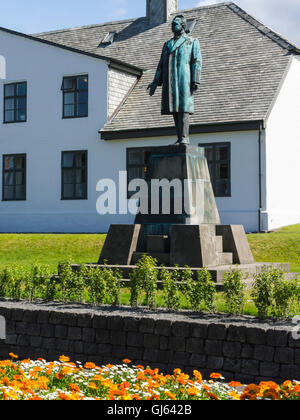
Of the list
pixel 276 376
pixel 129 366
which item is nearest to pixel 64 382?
pixel 129 366

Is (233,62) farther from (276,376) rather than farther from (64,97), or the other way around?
(276,376)

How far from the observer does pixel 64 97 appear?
24.3 metres

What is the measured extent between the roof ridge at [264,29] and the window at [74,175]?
26.0 ft

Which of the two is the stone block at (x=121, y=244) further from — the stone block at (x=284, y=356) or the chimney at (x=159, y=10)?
the chimney at (x=159, y=10)

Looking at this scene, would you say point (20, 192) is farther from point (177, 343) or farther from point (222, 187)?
→ point (177, 343)

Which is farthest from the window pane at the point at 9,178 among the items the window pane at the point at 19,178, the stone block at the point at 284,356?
the stone block at the point at 284,356

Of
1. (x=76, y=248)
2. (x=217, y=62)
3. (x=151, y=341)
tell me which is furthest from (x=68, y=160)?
(x=151, y=341)

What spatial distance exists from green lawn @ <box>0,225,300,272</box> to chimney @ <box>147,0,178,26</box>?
1134cm

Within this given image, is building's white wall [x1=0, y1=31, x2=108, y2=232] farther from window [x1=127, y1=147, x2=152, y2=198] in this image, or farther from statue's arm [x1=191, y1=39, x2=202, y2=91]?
statue's arm [x1=191, y1=39, x2=202, y2=91]

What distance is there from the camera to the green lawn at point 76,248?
16.1 m

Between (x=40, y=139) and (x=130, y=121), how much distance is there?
397 centimetres

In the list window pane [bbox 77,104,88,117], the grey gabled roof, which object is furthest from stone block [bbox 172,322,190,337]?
window pane [bbox 77,104,88,117]

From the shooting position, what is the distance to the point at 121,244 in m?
11.7

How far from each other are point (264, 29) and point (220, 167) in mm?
6065
